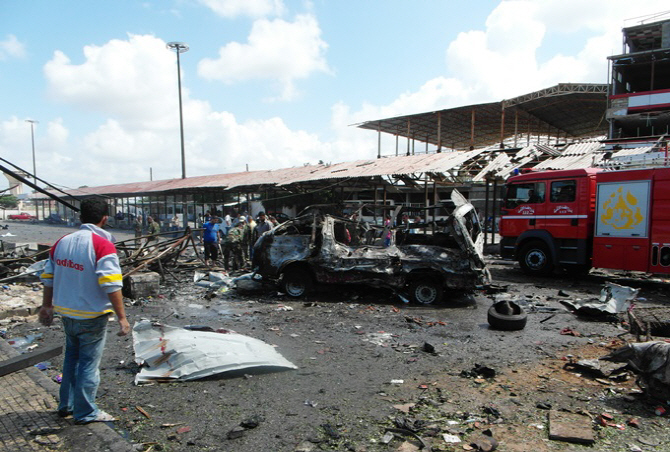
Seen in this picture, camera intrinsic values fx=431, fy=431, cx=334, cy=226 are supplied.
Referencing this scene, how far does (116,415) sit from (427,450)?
2.61 m

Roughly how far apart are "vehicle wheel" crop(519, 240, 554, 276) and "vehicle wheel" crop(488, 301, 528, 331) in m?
4.95

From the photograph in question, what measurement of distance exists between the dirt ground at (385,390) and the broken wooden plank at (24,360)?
0.22 metres

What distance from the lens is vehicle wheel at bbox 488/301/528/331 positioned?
6477 mm

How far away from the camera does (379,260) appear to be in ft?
27.0

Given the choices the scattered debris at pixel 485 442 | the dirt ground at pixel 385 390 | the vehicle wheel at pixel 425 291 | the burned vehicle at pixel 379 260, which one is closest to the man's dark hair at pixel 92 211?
the dirt ground at pixel 385 390

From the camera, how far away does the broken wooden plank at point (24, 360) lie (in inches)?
166

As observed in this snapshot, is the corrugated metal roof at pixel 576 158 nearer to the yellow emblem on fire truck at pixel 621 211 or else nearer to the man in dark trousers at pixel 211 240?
the yellow emblem on fire truck at pixel 621 211

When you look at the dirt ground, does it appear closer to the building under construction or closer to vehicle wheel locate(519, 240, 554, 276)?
vehicle wheel locate(519, 240, 554, 276)

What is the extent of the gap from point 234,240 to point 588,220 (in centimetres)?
907

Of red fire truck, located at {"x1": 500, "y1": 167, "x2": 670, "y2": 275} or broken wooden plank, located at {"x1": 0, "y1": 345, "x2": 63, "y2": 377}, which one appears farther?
red fire truck, located at {"x1": 500, "y1": 167, "x2": 670, "y2": 275}

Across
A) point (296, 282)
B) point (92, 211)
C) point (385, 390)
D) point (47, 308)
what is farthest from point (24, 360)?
point (296, 282)

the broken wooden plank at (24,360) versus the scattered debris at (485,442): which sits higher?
the broken wooden plank at (24,360)

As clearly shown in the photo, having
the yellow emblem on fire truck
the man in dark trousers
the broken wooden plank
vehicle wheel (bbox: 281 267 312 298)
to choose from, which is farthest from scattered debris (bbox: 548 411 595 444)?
the man in dark trousers

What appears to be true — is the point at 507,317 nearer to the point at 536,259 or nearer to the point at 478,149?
the point at 536,259
